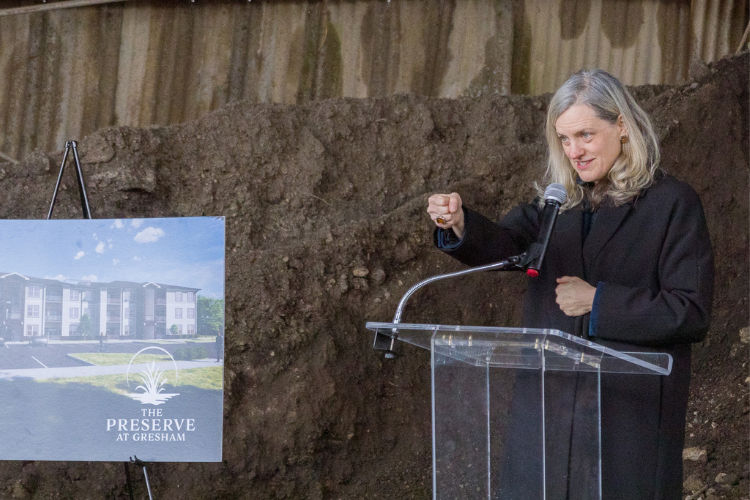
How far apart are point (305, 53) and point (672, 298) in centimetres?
384

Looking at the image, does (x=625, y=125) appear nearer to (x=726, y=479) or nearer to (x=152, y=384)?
(x=152, y=384)

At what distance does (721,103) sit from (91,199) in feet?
11.6

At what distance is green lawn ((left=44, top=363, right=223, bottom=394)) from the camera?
107 inches

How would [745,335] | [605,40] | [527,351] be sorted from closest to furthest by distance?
[527,351] < [745,335] < [605,40]

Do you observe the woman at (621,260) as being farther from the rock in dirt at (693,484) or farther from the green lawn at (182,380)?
the rock in dirt at (693,484)

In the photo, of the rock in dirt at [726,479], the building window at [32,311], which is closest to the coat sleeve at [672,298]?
the building window at [32,311]

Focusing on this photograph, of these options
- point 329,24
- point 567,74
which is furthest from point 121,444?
point 567,74

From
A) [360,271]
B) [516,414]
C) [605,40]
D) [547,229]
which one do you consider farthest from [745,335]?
[516,414]

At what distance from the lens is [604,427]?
1935mm

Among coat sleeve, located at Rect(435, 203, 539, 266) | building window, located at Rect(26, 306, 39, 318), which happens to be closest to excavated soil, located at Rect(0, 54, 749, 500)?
building window, located at Rect(26, 306, 39, 318)

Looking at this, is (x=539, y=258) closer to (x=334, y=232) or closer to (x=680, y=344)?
(x=680, y=344)

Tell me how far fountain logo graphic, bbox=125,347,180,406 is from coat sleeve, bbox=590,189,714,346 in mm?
1563

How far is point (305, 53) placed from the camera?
5250 mm

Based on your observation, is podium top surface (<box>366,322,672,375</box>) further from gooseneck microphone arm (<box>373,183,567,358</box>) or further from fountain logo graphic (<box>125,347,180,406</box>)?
fountain logo graphic (<box>125,347,180,406</box>)
